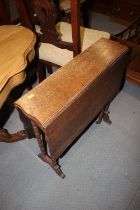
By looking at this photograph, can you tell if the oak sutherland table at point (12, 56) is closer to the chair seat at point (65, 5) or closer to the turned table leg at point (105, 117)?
the turned table leg at point (105, 117)

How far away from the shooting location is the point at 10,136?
4.75 feet

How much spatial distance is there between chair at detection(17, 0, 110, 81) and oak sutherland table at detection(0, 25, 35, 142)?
0.40ft

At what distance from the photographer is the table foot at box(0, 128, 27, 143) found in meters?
1.42

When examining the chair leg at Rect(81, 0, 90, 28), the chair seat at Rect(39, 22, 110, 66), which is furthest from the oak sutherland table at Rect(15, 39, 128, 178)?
the chair leg at Rect(81, 0, 90, 28)

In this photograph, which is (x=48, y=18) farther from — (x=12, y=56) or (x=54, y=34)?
(x=12, y=56)

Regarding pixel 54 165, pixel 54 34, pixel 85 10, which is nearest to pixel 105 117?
pixel 54 165

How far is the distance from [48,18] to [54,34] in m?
Result: 0.14

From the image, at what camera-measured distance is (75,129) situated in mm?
1158

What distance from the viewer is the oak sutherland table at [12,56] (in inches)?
38.4

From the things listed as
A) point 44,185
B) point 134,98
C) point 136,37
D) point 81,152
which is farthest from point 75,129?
point 136,37

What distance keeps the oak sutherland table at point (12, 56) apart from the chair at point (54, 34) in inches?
4.8

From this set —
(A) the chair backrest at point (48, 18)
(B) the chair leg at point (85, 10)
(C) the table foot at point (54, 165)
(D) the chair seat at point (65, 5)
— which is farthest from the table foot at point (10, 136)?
(B) the chair leg at point (85, 10)

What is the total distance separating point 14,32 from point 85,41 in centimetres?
54

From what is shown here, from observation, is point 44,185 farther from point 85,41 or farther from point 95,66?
point 85,41
